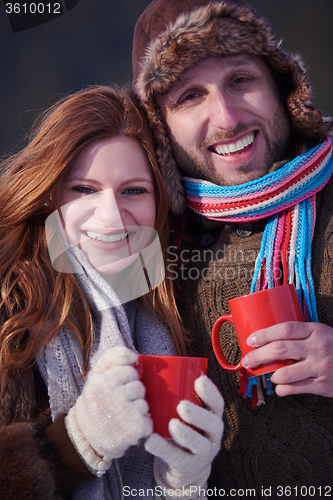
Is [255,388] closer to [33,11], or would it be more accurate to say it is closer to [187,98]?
[187,98]

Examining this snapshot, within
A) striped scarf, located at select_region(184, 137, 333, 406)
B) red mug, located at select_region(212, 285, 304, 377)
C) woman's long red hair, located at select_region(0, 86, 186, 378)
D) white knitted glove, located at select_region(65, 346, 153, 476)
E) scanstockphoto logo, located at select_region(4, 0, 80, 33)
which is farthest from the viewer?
scanstockphoto logo, located at select_region(4, 0, 80, 33)

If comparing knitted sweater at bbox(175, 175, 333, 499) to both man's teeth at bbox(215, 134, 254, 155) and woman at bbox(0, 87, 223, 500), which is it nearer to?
woman at bbox(0, 87, 223, 500)

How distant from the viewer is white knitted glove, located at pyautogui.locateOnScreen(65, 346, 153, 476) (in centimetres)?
90

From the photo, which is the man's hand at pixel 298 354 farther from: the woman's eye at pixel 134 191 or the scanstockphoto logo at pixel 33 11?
the scanstockphoto logo at pixel 33 11

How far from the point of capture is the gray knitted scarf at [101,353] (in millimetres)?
1097

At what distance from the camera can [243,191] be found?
4.41ft

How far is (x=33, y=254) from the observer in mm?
1303

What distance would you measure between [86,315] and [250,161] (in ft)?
2.59

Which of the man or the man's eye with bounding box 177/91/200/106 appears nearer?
the man

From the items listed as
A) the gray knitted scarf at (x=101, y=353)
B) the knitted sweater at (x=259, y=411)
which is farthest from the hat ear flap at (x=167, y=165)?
the gray knitted scarf at (x=101, y=353)

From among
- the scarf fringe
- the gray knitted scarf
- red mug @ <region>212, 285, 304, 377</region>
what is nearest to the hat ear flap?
the gray knitted scarf

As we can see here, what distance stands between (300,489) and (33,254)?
1.12m

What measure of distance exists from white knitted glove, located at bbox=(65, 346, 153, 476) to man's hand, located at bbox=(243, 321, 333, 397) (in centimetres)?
31

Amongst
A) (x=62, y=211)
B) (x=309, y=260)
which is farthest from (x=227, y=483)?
(x=62, y=211)
